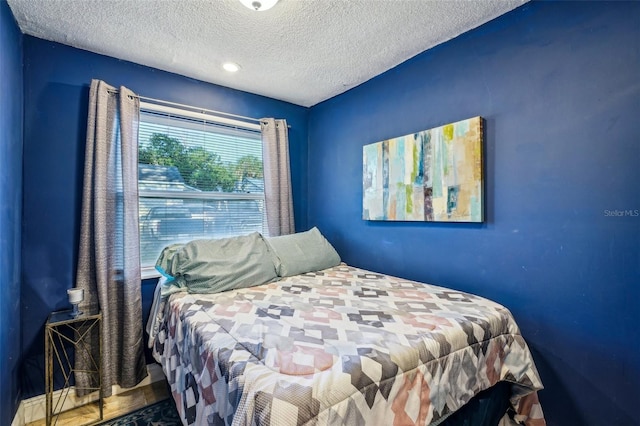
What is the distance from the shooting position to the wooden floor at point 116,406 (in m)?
1.78

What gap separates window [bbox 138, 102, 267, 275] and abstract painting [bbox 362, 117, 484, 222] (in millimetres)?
1101

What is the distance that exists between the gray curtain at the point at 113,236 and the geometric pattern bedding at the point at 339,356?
366mm

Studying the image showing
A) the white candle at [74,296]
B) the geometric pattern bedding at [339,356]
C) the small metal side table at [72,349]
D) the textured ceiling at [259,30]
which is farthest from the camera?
the small metal side table at [72,349]

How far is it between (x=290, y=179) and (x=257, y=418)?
2.32 m

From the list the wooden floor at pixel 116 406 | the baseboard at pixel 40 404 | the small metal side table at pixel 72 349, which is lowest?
the wooden floor at pixel 116 406

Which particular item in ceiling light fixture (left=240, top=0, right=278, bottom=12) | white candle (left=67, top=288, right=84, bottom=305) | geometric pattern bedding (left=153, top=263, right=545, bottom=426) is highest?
ceiling light fixture (left=240, top=0, right=278, bottom=12)

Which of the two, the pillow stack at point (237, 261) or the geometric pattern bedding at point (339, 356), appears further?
the pillow stack at point (237, 261)

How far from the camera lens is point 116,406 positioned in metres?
1.87

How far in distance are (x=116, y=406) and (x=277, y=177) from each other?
6.74 feet

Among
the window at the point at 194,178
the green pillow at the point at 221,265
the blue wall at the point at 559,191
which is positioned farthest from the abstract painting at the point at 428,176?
the window at the point at 194,178

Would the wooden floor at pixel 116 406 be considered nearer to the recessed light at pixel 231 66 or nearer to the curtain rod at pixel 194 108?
the curtain rod at pixel 194 108

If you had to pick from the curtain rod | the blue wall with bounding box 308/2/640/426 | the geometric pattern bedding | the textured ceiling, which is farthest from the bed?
the textured ceiling

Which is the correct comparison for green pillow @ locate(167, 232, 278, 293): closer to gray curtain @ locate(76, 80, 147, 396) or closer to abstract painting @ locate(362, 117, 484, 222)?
gray curtain @ locate(76, 80, 147, 396)

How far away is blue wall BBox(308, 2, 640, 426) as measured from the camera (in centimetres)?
132
